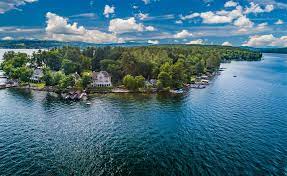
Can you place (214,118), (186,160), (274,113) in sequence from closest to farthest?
(186,160) → (214,118) → (274,113)

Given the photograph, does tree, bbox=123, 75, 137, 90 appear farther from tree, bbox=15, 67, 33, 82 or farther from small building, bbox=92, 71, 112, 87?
tree, bbox=15, 67, 33, 82

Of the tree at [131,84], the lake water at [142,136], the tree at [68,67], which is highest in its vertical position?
the tree at [68,67]

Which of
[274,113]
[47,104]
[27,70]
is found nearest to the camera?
[274,113]

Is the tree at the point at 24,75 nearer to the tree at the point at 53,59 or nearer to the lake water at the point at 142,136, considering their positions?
the lake water at the point at 142,136

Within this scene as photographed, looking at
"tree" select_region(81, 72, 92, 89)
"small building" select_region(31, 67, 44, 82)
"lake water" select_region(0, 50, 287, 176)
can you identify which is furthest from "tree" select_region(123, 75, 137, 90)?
"small building" select_region(31, 67, 44, 82)

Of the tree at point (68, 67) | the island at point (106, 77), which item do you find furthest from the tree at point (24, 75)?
the tree at point (68, 67)

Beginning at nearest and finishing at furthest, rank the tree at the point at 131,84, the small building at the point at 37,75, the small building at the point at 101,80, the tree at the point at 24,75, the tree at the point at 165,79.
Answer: the tree at the point at 131,84
the tree at the point at 165,79
the small building at the point at 101,80
the tree at the point at 24,75
the small building at the point at 37,75

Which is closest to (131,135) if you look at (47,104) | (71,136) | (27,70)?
(71,136)

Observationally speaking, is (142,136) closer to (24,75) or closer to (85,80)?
(85,80)

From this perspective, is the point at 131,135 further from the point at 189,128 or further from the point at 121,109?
the point at 121,109
